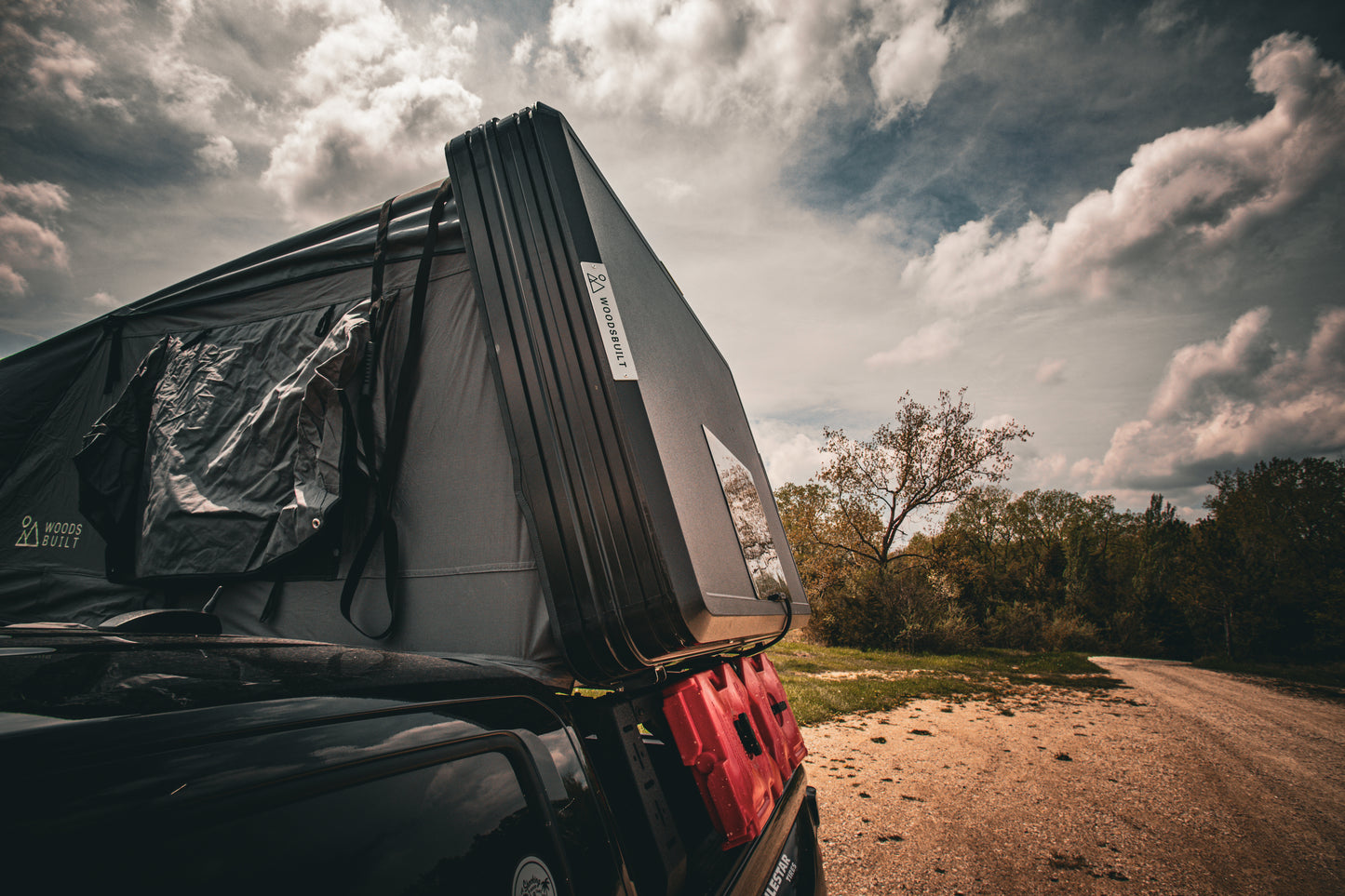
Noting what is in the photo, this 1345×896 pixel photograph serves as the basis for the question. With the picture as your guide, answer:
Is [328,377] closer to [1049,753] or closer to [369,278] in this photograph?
[369,278]

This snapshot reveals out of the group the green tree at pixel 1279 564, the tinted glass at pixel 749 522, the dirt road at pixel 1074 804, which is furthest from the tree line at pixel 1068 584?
the tinted glass at pixel 749 522

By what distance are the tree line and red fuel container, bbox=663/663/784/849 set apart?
53.9 feet

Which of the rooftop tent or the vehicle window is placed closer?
the vehicle window

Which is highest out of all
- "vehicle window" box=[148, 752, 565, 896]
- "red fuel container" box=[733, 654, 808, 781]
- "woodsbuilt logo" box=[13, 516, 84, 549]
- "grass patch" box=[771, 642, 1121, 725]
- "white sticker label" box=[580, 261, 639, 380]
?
"white sticker label" box=[580, 261, 639, 380]

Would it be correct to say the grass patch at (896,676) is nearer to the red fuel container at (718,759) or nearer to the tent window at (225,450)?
the red fuel container at (718,759)

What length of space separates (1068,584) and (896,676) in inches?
1158

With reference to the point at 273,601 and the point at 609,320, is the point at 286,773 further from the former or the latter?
the point at 273,601

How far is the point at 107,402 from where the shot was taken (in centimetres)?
270

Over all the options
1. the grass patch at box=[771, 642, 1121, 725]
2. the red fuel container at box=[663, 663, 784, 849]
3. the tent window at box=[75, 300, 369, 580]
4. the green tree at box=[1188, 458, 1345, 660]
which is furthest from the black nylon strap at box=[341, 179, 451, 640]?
the green tree at box=[1188, 458, 1345, 660]

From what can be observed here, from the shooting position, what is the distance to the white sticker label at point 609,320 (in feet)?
5.08

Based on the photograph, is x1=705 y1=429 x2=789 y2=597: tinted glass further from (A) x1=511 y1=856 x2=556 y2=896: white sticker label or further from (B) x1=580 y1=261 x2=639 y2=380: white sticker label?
(A) x1=511 y1=856 x2=556 y2=896: white sticker label

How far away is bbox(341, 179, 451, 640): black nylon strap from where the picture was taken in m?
1.77

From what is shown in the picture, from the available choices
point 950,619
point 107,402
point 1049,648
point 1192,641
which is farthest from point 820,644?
point 1192,641

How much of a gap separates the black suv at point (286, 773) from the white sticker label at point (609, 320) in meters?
0.83
